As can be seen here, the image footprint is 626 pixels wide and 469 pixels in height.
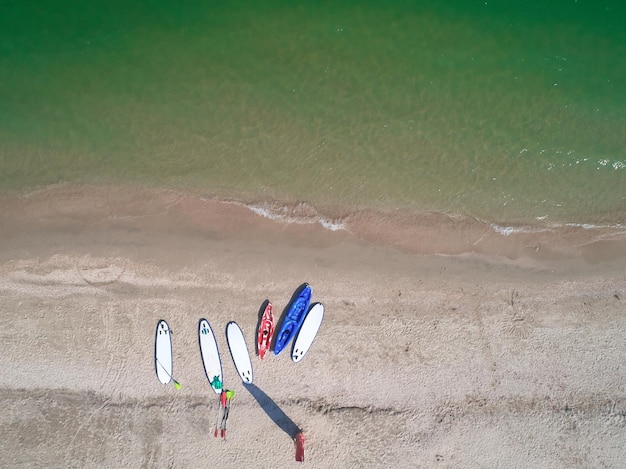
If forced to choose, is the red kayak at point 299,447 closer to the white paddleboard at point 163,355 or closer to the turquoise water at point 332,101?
the white paddleboard at point 163,355

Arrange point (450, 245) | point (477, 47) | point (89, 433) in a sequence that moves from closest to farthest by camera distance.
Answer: point (89, 433) → point (450, 245) → point (477, 47)

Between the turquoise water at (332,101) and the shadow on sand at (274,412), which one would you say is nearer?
the shadow on sand at (274,412)

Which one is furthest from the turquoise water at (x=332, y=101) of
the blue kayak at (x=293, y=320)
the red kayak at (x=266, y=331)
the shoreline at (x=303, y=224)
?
the red kayak at (x=266, y=331)

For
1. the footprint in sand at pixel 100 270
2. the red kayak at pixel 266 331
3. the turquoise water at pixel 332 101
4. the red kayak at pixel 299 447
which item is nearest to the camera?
the red kayak at pixel 299 447

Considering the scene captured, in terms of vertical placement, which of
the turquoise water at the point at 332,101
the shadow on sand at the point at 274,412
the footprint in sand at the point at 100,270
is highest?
the turquoise water at the point at 332,101

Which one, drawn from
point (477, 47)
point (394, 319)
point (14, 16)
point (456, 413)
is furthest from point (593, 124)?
point (14, 16)

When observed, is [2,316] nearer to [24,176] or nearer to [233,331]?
[24,176]

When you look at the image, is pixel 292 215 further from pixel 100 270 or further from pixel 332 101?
pixel 100 270
